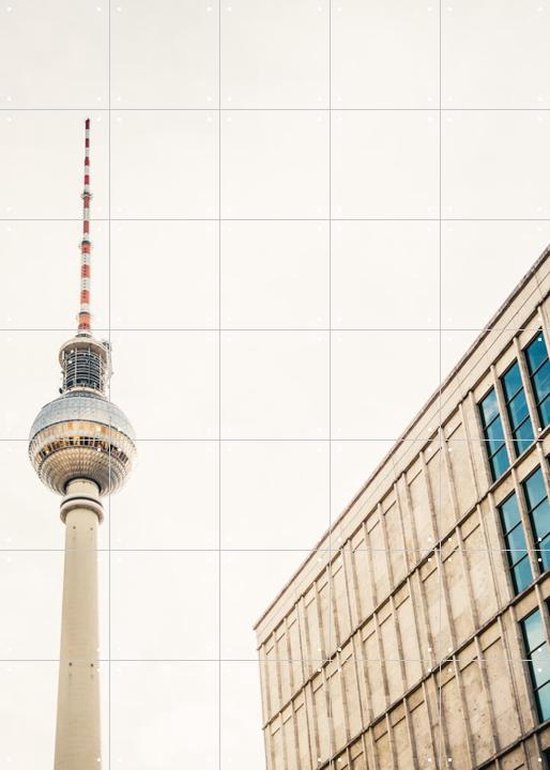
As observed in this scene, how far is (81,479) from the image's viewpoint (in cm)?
9181

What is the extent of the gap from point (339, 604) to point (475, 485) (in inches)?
484

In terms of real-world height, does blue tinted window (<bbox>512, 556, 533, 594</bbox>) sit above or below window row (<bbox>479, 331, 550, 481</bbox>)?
below

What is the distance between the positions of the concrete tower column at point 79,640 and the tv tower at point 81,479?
0.07 metres

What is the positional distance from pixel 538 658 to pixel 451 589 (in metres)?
5.87

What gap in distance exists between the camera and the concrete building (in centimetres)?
3447

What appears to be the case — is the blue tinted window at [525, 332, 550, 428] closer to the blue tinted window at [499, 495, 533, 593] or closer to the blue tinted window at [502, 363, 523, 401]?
the blue tinted window at [502, 363, 523, 401]

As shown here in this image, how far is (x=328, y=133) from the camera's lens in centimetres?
2392

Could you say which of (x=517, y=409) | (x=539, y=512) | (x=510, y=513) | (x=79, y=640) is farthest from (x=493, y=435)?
(x=79, y=640)

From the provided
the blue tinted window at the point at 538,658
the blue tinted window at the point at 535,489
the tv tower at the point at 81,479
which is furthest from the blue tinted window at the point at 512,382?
the tv tower at the point at 81,479

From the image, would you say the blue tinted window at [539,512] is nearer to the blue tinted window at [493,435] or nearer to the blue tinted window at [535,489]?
the blue tinted window at [535,489]

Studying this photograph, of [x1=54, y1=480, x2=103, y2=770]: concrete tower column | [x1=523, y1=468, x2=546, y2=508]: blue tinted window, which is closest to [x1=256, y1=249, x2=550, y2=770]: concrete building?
[x1=523, y1=468, x2=546, y2=508]: blue tinted window

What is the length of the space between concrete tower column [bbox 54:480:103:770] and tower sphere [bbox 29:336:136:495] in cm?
146

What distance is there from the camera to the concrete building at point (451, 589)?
34.5 meters

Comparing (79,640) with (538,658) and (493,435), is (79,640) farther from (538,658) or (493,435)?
(538,658)
